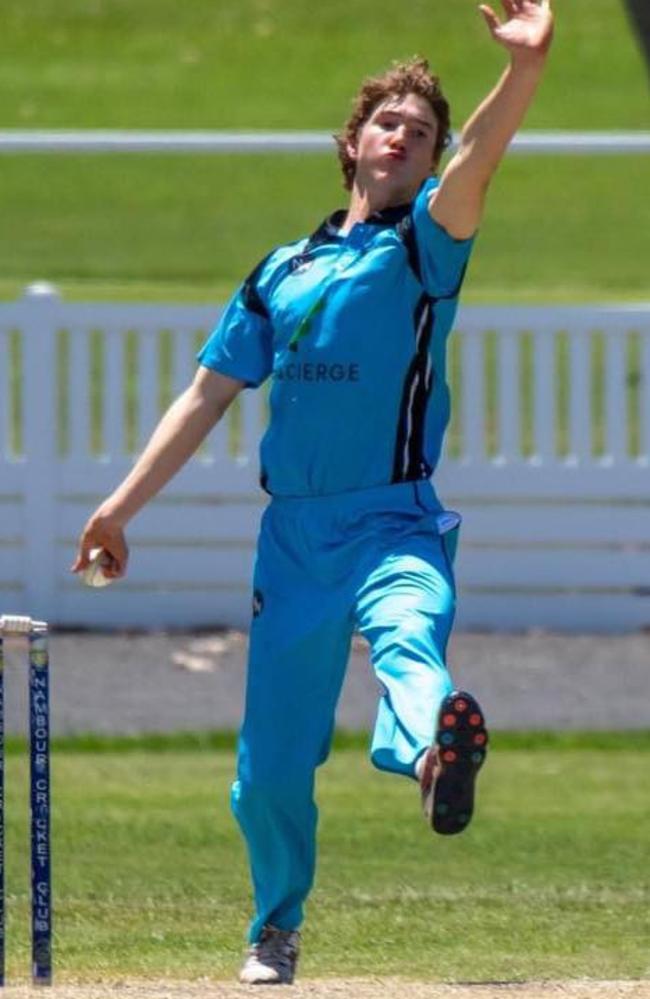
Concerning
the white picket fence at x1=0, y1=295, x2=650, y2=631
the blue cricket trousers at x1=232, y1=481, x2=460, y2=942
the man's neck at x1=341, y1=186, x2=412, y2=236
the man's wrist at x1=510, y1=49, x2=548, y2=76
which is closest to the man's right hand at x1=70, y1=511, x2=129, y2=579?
the blue cricket trousers at x1=232, y1=481, x2=460, y2=942

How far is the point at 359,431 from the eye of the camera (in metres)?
6.14

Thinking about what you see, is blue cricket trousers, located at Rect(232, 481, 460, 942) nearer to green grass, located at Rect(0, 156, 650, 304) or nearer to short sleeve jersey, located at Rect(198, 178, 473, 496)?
short sleeve jersey, located at Rect(198, 178, 473, 496)

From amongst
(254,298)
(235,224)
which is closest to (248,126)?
(235,224)

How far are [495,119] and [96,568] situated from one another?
1.37m

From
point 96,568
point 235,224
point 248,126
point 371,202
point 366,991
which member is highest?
point 371,202

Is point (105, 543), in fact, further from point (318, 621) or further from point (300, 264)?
point (300, 264)

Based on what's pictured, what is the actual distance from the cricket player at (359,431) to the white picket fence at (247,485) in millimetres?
6020

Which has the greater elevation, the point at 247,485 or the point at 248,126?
the point at 247,485

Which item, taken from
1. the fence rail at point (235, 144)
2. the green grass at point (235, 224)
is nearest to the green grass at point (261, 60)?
the green grass at point (235, 224)

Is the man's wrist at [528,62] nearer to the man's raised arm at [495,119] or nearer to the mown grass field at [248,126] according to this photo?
the man's raised arm at [495,119]

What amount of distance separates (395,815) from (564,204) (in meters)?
10.7

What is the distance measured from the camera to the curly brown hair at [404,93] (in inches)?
249

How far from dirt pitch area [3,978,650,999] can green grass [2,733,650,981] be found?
469mm

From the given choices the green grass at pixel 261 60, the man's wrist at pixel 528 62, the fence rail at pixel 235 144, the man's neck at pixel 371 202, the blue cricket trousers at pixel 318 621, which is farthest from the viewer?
the green grass at pixel 261 60
